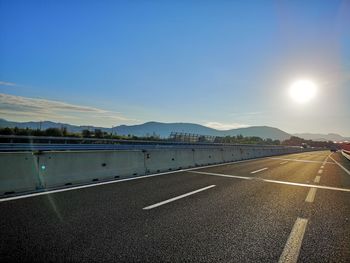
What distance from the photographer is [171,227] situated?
15.5ft

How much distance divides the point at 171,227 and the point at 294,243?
1.90 meters

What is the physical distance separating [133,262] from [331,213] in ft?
15.8

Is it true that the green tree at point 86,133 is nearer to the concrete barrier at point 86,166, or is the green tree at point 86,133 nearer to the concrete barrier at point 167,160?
the concrete barrier at point 167,160

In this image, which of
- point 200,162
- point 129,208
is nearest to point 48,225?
point 129,208

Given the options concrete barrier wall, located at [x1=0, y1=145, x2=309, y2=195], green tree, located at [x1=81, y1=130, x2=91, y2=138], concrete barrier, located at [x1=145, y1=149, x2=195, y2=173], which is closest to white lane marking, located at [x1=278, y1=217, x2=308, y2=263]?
concrete barrier wall, located at [x1=0, y1=145, x2=309, y2=195]

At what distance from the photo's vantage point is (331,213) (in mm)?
6160

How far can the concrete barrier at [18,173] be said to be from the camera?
6.56 m

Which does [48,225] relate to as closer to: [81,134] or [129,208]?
[129,208]

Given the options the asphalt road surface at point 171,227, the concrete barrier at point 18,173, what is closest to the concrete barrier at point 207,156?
the asphalt road surface at point 171,227

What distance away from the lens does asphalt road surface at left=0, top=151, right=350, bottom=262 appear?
11.9ft

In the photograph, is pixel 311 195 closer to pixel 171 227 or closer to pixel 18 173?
pixel 171 227

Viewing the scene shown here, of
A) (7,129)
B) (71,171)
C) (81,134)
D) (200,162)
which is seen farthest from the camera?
(81,134)

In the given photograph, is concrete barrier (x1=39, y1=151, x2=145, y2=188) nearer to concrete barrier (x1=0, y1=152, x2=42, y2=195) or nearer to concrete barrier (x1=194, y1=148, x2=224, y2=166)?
concrete barrier (x1=0, y1=152, x2=42, y2=195)

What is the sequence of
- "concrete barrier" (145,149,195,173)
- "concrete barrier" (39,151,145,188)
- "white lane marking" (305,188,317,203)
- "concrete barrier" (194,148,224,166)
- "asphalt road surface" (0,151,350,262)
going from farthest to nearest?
"concrete barrier" (194,148,224,166)
"concrete barrier" (145,149,195,173)
"concrete barrier" (39,151,145,188)
"white lane marking" (305,188,317,203)
"asphalt road surface" (0,151,350,262)
